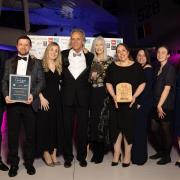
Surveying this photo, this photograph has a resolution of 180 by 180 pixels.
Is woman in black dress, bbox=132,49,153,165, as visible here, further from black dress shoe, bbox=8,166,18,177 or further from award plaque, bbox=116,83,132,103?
black dress shoe, bbox=8,166,18,177

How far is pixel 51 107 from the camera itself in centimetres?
375

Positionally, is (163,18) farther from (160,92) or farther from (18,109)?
(18,109)

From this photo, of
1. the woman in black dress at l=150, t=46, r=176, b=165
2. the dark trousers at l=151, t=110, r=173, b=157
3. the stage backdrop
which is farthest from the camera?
the stage backdrop

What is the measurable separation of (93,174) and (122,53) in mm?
1440

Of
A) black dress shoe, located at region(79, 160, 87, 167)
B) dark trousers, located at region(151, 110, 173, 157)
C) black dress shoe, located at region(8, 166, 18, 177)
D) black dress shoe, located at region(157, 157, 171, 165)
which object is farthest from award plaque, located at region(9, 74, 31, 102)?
black dress shoe, located at region(157, 157, 171, 165)

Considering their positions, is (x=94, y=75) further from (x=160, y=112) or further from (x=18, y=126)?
(x=18, y=126)

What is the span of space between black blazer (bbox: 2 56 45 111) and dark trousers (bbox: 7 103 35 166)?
117 mm

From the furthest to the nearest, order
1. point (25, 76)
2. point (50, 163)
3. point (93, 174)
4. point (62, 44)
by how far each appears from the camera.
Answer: point (62, 44) → point (50, 163) → point (93, 174) → point (25, 76)

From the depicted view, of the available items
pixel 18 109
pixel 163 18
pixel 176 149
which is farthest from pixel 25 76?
pixel 163 18

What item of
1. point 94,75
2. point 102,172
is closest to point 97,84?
point 94,75

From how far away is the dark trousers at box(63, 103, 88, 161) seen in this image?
3807mm

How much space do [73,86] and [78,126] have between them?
0.50 meters

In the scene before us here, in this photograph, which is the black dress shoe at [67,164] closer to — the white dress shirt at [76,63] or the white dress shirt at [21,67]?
the white dress shirt at [76,63]

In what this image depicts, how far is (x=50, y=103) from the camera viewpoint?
3.74m
